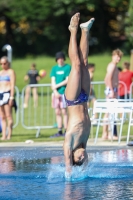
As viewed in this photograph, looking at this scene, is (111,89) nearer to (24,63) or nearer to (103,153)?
(103,153)

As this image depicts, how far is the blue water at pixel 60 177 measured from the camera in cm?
773

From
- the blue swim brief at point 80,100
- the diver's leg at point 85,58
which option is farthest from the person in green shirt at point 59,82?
the blue swim brief at point 80,100

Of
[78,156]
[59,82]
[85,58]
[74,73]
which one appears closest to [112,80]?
[59,82]

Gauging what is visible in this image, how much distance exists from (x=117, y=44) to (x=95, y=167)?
139 feet

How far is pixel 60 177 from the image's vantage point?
9102 mm

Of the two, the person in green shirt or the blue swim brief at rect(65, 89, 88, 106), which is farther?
the person in green shirt

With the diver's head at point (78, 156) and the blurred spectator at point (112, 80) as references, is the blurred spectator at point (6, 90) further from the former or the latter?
the diver's head at point (78, 156)

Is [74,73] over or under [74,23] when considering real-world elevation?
under

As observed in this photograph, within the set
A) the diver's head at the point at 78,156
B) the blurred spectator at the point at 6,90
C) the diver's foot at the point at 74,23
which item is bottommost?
the diver's head at the point at 78,156

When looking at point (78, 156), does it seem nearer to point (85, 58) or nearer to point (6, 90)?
point (85, 58)

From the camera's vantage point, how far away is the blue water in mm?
7734

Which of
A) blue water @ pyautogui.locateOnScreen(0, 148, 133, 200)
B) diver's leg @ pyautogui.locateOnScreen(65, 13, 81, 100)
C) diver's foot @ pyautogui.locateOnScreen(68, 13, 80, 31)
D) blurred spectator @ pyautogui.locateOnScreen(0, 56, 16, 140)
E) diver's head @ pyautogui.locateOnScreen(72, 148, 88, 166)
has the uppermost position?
diver's foot @ pyautogui.locateOnScreen(68, 13, 80, 31)

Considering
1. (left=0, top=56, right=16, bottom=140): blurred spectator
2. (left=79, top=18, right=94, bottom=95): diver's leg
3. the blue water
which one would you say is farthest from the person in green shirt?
(left=79, top=18, right=94, bottom=95): diver's leg

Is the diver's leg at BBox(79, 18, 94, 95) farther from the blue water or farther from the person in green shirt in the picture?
the person in green shirt
